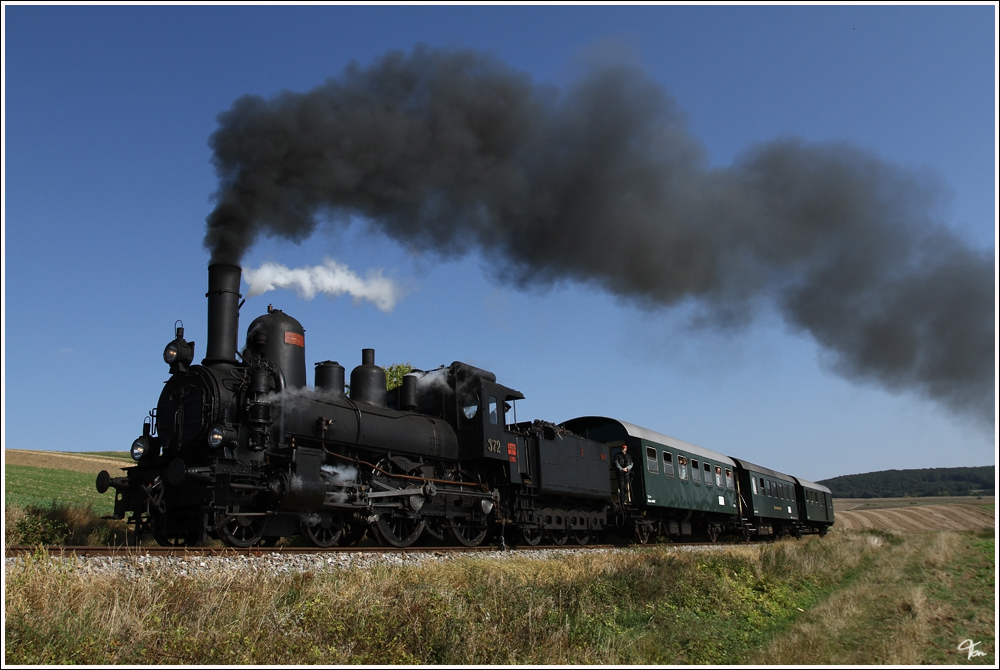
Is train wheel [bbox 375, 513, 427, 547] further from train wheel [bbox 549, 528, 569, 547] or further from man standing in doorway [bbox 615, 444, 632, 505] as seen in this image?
man standing in doorway [bbox 615, 444, 632, 505]

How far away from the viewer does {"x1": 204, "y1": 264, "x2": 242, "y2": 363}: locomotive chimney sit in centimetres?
1116

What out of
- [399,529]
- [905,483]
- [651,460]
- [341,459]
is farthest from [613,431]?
[905,483]

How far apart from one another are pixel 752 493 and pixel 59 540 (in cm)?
2019

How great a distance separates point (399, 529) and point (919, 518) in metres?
39.6

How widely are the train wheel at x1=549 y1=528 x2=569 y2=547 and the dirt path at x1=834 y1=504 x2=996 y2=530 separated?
23054mm

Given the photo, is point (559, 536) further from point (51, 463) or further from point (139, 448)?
point (51, 463)

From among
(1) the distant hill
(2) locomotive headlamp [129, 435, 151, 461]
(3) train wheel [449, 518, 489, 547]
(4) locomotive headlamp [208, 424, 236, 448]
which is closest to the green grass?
(2) locomotive headlamp [129, 435, 151, 461]

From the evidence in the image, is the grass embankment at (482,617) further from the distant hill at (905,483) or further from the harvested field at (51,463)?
the harvested field at (51,463)

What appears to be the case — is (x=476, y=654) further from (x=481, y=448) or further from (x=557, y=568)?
(x=481, y=448)

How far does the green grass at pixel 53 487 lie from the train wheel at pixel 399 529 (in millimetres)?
9594

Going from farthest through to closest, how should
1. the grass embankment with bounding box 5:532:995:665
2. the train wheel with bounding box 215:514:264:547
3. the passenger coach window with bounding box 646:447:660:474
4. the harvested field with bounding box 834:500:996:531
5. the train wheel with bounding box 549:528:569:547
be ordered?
1. the harvested field with bounding box 834:500:996:531
2. the passenger coach window with bounding box 646:447:660:474
3. the train wheel with bounding box 549:528:569:547
4. the train wheel with bounding box 215:514:264:547
5. the grass embankment with bounding box 5:532:995:665

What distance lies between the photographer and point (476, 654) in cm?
605

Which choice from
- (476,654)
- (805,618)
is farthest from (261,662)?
(805,618)

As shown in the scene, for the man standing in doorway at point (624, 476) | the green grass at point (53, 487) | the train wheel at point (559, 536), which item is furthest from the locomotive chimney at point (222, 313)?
the man standing in doorway at point (624, 476)
